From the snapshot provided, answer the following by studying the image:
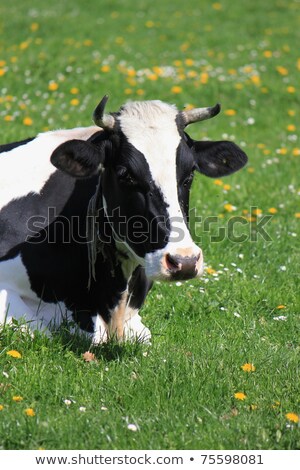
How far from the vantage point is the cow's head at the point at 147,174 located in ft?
15.8

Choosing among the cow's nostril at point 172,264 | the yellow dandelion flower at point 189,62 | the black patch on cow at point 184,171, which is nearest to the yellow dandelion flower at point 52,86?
the yellow dandelion flower at point 189,62

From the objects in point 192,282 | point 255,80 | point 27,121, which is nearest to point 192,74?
point 255,80

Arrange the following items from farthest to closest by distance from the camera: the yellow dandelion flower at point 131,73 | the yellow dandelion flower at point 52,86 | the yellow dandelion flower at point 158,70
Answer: the yellow dandelion flower at point 158,70
the yellow dandelion flower at point 131,73
the yellow dandelion flower at point 52,86

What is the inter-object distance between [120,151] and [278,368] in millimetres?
1749

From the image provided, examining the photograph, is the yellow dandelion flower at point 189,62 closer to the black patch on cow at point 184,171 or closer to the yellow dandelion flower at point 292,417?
the black patch on cow at point 184,171

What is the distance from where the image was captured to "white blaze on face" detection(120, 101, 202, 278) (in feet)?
15.8

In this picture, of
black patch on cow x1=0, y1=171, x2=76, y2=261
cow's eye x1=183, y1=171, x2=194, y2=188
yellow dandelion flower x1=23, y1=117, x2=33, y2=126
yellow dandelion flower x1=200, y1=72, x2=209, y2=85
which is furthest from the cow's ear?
yellow dandelion flower x1=200, y1=72, x2=209, y2=85

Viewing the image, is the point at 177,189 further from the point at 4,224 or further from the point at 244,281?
the point at 244,281

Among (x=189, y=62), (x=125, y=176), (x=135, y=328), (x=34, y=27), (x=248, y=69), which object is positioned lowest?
(x=248, y=69)

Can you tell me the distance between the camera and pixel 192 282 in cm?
695

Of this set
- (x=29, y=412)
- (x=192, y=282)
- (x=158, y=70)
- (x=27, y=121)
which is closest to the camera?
(x=29, y=412)

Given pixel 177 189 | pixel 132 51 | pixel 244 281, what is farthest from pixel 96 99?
pixel 177 189

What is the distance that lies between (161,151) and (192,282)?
217 centimetres

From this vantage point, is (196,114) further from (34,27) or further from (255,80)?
(34,27)
